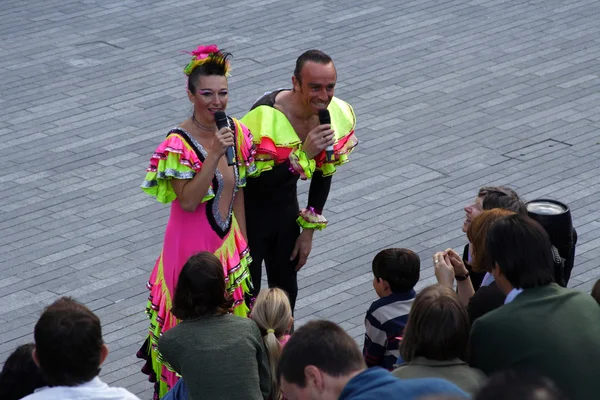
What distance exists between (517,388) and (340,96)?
894cm

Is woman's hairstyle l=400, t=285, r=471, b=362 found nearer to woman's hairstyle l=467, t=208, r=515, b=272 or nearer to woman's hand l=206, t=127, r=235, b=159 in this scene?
woman's hairstyle l=467, t=208, r=515, b=272

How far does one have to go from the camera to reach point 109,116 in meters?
11.1

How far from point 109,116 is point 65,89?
0.94 m

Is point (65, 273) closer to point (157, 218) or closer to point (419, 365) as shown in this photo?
point (157, 218)

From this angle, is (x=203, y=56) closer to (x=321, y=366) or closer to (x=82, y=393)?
(x=82, y=393)

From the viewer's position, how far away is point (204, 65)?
239 inches

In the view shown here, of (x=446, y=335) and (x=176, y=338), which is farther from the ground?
(x=446, y=335)

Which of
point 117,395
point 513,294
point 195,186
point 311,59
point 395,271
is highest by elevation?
point 311,59

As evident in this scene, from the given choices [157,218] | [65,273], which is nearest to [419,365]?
[65,273]

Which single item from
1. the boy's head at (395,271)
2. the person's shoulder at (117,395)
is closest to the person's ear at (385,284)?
the boy's head at (395,271)

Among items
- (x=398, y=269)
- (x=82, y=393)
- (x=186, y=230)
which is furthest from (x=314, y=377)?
(x=186, y=230)

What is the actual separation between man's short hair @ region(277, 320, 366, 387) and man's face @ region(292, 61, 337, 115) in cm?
263

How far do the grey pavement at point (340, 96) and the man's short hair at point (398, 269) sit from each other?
6.23 ft

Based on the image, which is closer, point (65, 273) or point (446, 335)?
point (446, 335)
